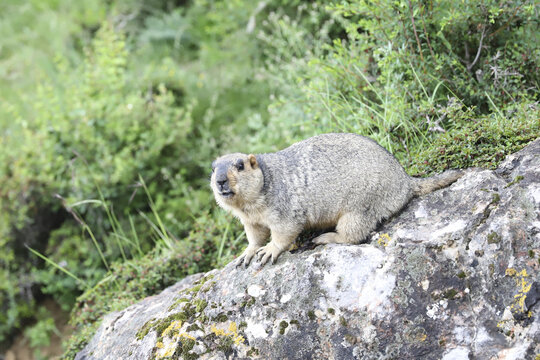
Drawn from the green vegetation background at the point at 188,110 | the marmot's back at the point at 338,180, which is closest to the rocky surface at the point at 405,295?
the marmot's back at the point at 338,180

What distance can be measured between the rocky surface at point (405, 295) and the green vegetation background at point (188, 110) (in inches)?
28.9

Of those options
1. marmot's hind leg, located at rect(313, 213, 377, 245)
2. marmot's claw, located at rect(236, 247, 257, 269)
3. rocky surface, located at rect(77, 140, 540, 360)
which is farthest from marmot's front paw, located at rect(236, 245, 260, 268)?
marmot's hind leg, located at rect(313, 213, 377, 245)

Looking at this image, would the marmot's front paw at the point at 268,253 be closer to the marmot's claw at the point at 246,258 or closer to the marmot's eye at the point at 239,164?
the marmot's claw at the point at 246,258

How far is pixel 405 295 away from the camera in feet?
10.9

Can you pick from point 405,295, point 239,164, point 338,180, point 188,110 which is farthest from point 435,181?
point 188,110

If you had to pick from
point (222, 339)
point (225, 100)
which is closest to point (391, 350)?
point (222, 339)

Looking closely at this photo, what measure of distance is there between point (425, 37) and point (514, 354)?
3.38 metres

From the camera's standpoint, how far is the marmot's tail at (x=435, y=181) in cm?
400

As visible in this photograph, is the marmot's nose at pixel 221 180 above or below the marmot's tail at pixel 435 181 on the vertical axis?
above

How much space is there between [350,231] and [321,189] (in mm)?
438

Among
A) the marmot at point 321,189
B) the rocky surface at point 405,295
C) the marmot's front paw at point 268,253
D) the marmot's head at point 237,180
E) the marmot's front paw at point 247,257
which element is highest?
the marmot's head at point 237,180

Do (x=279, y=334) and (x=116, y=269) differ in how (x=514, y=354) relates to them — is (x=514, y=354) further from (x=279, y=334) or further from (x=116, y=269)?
(x=116, y=269)

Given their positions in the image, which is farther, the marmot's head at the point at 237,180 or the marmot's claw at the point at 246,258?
the marmot's claw at the point at 246,258

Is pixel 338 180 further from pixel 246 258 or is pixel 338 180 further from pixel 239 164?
pixel 246 258
